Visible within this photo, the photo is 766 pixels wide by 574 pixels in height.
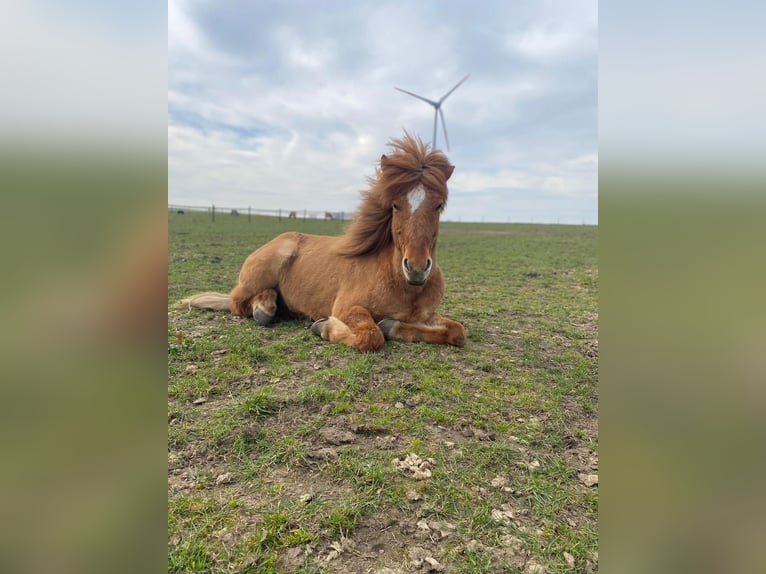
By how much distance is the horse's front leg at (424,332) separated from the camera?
440 centimetres

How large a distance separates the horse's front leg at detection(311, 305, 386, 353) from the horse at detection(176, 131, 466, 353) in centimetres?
1

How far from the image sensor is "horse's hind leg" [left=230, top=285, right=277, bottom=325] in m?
5.27

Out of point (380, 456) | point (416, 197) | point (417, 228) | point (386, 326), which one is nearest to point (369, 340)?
point (386, 326)

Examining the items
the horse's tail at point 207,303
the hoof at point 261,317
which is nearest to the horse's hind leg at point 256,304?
the hoof at point 261,317

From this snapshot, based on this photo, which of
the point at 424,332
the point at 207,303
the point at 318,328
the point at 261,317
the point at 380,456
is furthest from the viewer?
the point at 207,303

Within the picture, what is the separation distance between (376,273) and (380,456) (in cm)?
279

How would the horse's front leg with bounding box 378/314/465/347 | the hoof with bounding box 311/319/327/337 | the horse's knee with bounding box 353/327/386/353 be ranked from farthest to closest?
the hoof with bounding box 311/319/327/337
the horse's front leg with bounding box 378/314/465/347
the horse's knee with bounding box 353/327/386/353

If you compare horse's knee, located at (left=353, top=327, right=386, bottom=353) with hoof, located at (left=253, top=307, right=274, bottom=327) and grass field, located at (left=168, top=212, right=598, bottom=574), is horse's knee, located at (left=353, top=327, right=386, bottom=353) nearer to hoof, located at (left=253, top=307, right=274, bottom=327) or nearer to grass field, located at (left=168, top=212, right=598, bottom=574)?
grass field, located at (left=168, top=212, right=598, bottom=574)

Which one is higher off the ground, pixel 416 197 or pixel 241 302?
pixel 416 197

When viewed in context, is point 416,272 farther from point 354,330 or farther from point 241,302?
point 241,302

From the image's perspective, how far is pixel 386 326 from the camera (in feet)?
14.8

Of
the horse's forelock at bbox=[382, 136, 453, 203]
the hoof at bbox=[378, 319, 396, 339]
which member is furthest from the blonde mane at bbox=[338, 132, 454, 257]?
the hoof at bbox=[378, 319, 396, 339]

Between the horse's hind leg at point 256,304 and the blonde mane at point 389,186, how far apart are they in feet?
4.01
